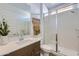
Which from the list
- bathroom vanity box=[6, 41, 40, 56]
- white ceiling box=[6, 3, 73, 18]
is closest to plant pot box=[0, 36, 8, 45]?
bathroom vanity box=[6, 41, 40, 56]

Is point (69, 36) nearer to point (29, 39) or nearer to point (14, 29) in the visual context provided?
point (29, 39)

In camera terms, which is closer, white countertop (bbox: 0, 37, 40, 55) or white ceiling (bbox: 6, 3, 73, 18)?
white countertop (bbox: 0, 37, 40, 55)

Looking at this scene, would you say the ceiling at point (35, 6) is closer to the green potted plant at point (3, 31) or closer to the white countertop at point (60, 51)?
the green potted plant at point (3, 31)

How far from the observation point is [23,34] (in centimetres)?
134

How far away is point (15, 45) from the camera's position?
1.28 m

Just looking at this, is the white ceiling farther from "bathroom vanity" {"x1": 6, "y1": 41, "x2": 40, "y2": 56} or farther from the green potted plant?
"bathroom vanity" {"x1": 6, "y1": 41, "x2": 40, "y2": 56}

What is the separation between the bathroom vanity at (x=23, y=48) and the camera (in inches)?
47.0

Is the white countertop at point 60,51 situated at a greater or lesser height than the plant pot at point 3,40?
lesser

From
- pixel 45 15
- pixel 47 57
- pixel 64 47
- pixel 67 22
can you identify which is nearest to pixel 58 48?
pixel 64 47

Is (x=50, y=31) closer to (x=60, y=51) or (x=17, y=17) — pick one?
(x=60, y=51)

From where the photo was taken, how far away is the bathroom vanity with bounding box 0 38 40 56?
1193mm

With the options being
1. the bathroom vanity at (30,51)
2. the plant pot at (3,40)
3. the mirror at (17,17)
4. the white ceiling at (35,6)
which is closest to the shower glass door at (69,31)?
the white ceiling at (35,6)

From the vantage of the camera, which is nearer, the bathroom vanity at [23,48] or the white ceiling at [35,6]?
the bathroom vanity at [23,48]

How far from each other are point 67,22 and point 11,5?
2.27 feet
